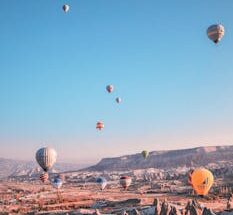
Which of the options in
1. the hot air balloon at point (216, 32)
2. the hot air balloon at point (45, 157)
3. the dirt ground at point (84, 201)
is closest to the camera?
the hot air balloon at point (216, 32)

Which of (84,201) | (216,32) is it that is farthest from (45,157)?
(216,32)

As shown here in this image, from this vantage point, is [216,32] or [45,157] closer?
[216,32]

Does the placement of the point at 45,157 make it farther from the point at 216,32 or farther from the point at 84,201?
the point at 216,32

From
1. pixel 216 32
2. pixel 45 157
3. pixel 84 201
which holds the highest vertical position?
pixel 216 32

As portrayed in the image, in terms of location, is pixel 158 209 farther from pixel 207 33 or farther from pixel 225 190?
pixel 225 190

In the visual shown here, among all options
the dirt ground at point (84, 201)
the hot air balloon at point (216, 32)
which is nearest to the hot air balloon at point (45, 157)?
the dirt ground at point (84, 201)

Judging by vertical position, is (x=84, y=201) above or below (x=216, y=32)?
below

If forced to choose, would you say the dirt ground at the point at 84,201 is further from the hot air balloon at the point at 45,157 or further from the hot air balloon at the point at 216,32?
the hot air balloon at the point at 216,32
